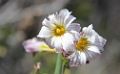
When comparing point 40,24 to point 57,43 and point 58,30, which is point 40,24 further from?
point 57,43

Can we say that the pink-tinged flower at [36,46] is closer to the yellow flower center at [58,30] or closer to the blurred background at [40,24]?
the yellow flower center at [58,30]

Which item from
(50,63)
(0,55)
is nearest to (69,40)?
(50,63)

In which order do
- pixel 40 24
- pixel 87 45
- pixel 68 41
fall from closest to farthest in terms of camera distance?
pixel 68 41, pixel 87 45, pixel 40 24

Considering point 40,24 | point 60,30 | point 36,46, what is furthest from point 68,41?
point 40,24

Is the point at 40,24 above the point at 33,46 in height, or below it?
above

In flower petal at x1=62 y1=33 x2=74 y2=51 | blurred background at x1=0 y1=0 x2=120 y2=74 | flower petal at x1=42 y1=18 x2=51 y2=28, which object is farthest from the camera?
blurred background at x1=0 y1=0 x2=120 y2=74

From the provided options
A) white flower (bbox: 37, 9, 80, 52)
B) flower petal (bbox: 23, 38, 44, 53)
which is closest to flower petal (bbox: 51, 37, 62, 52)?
white flower (bbox: 37, 9, 80, 52)

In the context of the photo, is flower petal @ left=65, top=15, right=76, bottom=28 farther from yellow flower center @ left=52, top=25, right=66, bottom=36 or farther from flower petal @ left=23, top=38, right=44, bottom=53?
flower petal @ left=23, top=38, right=44, bottom=53
